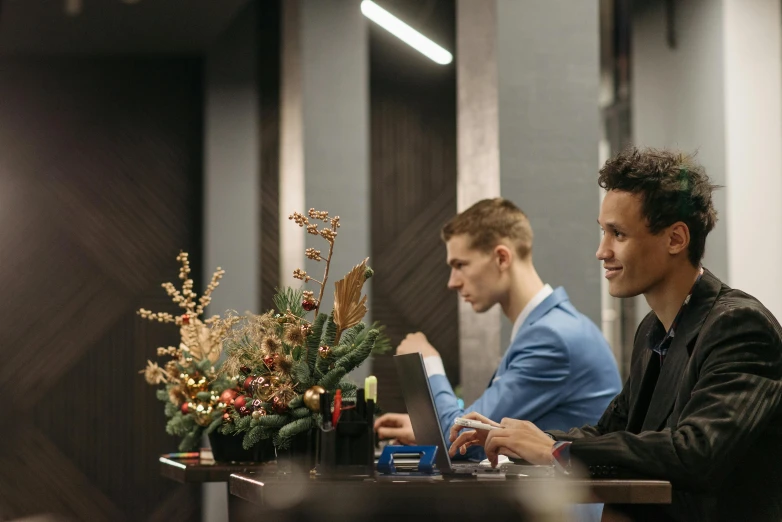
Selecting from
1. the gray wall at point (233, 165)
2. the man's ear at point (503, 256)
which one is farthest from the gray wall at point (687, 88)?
the gray wall at point (233, 165)

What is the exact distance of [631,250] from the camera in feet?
7.24

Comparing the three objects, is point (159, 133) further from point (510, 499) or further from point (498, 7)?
point (510, 499)

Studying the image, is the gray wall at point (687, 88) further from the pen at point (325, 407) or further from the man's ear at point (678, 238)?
the pen at point (325, 407)

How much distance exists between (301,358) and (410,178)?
178 inches

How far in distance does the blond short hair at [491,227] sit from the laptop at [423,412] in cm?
114

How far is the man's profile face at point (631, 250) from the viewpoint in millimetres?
2197

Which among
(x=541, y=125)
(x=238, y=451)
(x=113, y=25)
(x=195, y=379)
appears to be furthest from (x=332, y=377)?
(x=113, y=25)

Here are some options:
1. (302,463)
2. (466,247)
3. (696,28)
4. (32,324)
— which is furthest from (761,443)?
(32,324)

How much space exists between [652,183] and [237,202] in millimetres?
4999

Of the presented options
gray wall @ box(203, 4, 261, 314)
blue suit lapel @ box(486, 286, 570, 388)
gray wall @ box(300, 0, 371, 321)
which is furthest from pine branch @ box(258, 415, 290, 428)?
gray wall @ box(203, 4, 261, 314)

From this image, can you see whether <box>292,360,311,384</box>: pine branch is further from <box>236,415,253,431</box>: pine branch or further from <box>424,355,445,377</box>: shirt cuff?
<box>424,355,445,377</box>: shirt cuff

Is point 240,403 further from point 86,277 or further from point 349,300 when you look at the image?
point 86,277

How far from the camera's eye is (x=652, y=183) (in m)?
2.21

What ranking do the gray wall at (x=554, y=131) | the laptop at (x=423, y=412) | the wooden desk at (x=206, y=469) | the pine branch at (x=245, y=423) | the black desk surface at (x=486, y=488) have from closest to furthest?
1. the black desk surface at (x=486, y=488)
2. the laptop at (x=423, y=412)
3. the pine branch at (x=245, y=423)
4. the wooden desk at (x=206, y=469)
5. the gray wall at (x=554, y=131)
